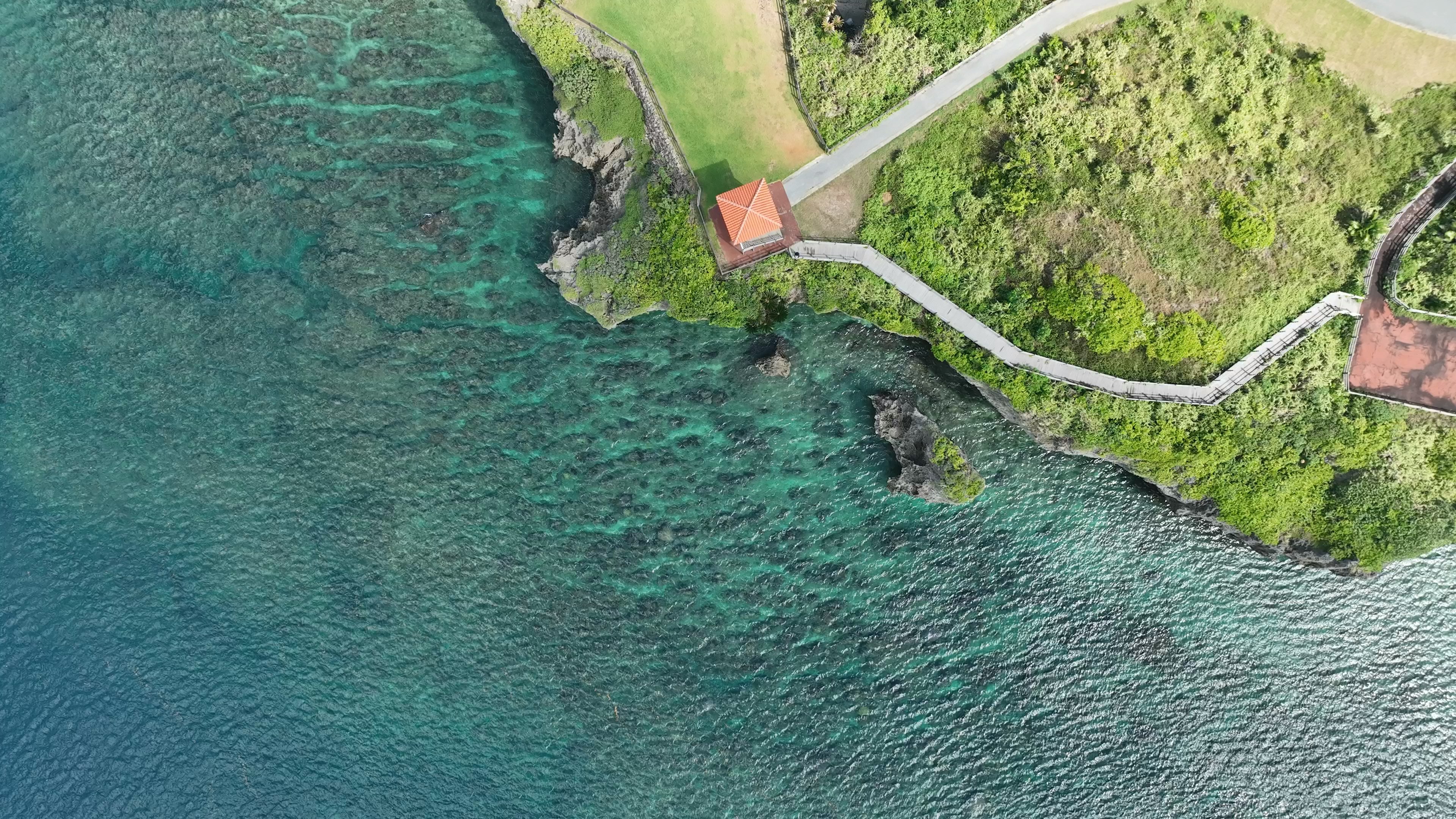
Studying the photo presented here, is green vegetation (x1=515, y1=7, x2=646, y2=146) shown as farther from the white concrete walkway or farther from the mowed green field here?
the mowed green field

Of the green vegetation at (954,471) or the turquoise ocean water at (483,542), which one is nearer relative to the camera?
the green vegetation at (954,471)

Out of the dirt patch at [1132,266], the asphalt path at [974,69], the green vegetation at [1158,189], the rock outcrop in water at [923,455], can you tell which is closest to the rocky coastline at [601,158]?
the asphalt path at [974,69]

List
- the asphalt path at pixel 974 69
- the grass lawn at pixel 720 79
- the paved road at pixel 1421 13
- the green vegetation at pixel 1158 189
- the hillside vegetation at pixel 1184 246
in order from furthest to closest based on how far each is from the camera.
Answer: the grass lawn at pixel 720 79
the hillside vegetation at pixel 1184 246
the green vegetation at pixel 1158 189
the asphalt path at pixel 974 69
the paved road at pixel 1421 13

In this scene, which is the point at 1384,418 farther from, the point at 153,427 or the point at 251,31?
the point at 153,427

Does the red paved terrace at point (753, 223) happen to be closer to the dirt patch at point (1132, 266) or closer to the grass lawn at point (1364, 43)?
the dirt patch at point (1132, 266)

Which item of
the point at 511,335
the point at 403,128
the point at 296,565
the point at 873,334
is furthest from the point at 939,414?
the point at 296,565

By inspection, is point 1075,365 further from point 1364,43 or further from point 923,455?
point 1364,43

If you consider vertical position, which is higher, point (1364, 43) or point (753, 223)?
point (1364, 43)

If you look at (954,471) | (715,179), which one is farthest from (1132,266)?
(715,179)
